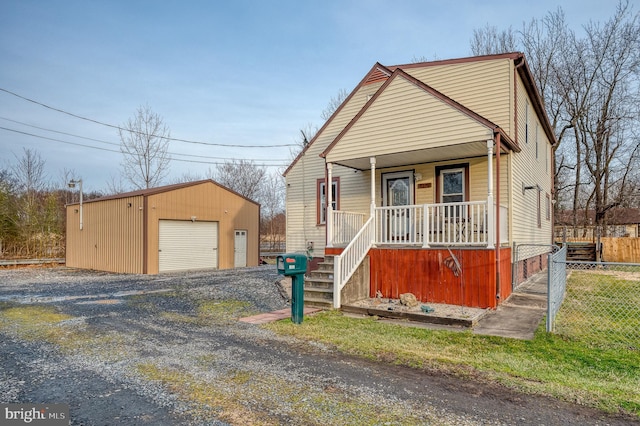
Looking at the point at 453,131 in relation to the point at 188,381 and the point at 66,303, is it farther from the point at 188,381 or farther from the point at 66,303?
the point at 66,303

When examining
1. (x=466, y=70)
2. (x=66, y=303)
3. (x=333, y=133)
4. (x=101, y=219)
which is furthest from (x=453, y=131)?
(x=101, y=219)

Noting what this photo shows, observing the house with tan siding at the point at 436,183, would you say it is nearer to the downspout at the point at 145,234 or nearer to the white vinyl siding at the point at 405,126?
the white vinyl siding at the point at 405,126

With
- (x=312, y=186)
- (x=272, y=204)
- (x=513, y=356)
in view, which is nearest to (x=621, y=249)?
(x=312, y=186)

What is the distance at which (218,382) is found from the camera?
4.11 meters

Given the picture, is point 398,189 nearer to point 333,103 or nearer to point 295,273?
point 295,273

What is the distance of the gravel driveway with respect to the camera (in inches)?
131

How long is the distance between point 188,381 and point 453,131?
712cm

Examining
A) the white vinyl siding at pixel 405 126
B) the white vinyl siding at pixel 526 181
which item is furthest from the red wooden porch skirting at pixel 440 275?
the white vinyl siding at pixel 405 126

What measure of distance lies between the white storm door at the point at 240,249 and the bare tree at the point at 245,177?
19.0 metres

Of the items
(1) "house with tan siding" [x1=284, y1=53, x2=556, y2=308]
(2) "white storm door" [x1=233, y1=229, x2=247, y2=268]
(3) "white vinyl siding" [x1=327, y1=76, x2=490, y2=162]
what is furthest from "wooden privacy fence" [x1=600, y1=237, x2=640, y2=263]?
(2) "white storm door" [x1=233, y1=229, x2=247, y2=268]

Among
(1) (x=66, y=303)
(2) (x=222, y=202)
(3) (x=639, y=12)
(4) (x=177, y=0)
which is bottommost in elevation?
(1) (x=66, y=303)

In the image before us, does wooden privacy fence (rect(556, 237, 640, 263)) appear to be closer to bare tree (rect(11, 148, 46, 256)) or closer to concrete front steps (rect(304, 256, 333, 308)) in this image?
concrete front steps (rect(304, 256, 333, 308))

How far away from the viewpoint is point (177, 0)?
12617 millimetres

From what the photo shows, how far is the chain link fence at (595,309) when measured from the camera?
5816mm
